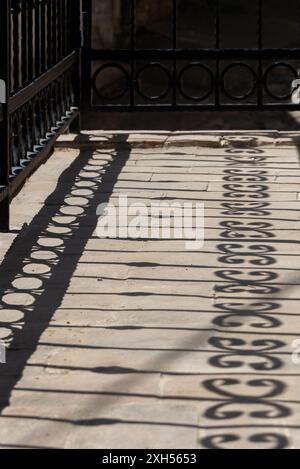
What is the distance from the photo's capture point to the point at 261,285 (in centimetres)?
537

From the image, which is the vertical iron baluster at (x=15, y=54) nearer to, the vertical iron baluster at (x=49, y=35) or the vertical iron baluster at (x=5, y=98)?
the vertical iron baluster at (x=5, y=98)

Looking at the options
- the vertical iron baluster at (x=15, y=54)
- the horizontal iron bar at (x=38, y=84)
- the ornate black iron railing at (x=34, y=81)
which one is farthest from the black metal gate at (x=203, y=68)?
the vertical iron baluster at (x=15, y=54)

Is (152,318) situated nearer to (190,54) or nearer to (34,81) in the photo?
(34,81)

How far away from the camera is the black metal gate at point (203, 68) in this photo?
8867mm

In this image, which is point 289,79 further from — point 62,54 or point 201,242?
point 201,242

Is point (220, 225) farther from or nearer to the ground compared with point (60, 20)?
nearer to the ground

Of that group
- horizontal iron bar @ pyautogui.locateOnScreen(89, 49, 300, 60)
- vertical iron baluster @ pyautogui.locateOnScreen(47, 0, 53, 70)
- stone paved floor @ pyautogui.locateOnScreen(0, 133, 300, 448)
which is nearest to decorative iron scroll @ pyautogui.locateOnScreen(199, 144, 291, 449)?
stone paved floor @ pyautogui.locateOnScreen(0, 133, 300, 448)

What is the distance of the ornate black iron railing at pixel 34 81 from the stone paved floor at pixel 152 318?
0.29 m

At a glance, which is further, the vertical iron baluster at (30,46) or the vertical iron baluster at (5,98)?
the vertical iron baluster at (30,46)

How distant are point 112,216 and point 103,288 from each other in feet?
4.68

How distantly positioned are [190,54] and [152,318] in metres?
4.32

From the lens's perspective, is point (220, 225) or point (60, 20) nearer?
point (220, 225)

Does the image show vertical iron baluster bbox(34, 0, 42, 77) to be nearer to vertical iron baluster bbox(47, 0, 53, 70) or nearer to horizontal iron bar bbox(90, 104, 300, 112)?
vertical iron baluster bbox(47, 0, 53, 70)

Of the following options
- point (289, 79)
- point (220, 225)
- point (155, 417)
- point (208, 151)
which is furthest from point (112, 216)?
point (289, 79)
